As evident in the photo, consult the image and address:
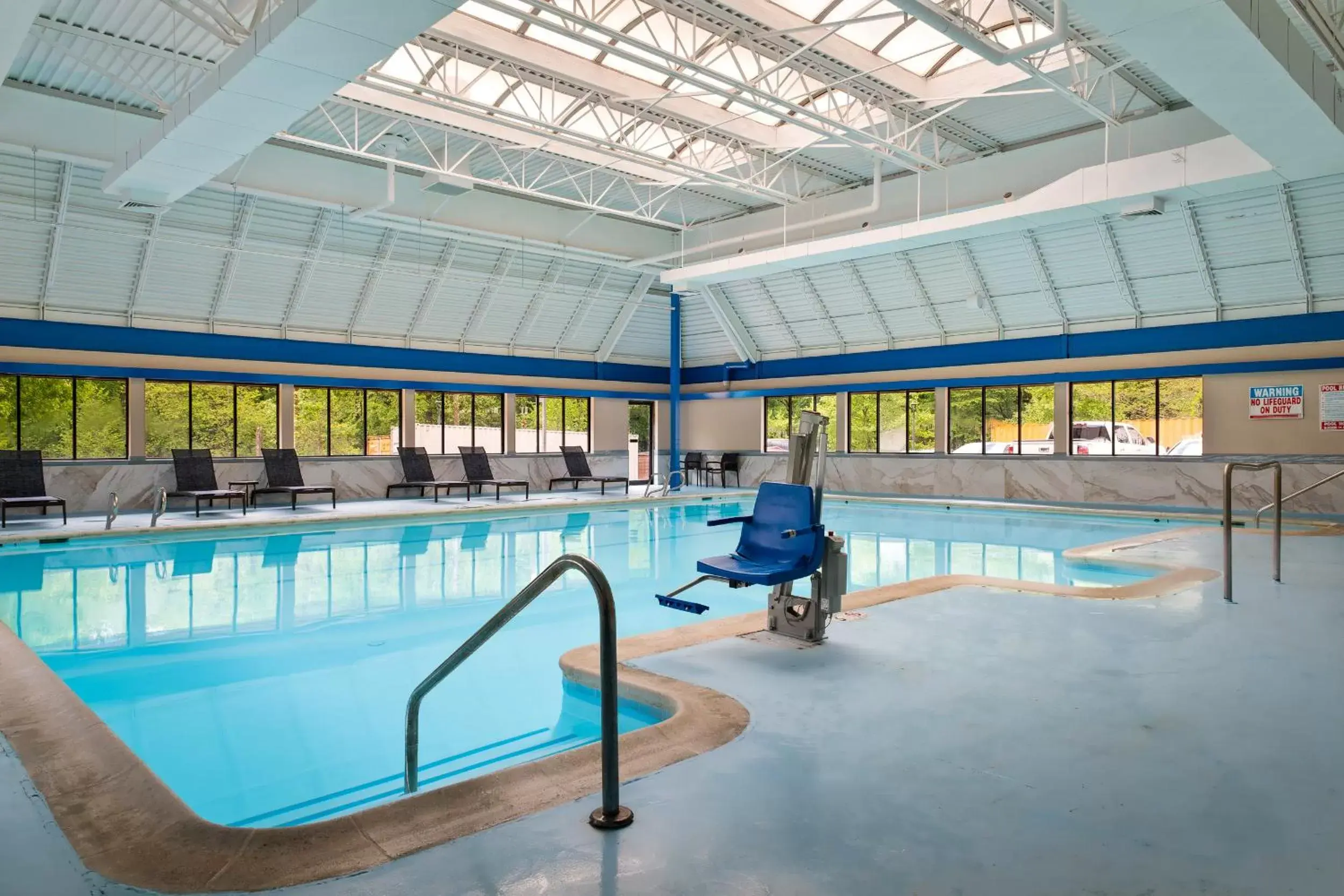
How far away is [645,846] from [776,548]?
9.81 ft

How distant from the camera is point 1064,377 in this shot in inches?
679

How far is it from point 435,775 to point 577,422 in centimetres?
2278

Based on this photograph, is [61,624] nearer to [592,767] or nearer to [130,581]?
[130,581]

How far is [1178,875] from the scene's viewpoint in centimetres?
243

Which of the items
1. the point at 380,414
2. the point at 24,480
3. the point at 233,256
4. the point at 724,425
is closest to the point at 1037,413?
the point at 724,425

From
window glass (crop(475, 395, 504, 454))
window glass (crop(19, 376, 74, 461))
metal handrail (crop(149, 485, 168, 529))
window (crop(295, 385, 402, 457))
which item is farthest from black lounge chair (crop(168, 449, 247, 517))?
window glass (crop(19, 376, 74, 461))

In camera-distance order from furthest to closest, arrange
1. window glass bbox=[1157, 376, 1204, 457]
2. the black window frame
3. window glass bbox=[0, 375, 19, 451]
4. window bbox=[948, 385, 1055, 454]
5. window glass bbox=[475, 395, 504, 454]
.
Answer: window glass bbox=[0, 375, 19, 451]
window glass bbox=[475, 395, 504, 454]
the black window frame
window bbox=[948, 385, 1055, 454]
window glass bbox=[1157, 376, 1204, 457]

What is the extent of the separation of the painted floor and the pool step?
2.47 feet

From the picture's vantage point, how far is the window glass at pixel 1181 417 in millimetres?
16516

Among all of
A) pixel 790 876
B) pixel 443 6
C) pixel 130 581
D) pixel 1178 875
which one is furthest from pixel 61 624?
pixel 1178 875

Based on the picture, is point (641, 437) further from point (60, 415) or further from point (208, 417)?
point (208, 417)

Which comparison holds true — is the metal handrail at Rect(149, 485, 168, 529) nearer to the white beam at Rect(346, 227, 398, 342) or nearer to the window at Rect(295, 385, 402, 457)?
the white beam at Rect(346, 227, 398, 342)

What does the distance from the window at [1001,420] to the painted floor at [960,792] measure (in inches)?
537

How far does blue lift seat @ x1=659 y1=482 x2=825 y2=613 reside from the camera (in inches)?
201
